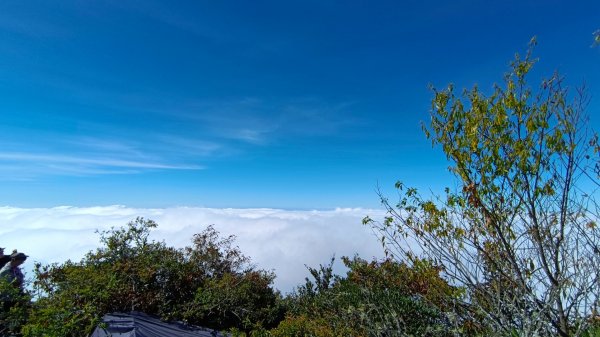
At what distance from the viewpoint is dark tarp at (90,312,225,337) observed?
26.6 ft

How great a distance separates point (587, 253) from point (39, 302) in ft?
42.3

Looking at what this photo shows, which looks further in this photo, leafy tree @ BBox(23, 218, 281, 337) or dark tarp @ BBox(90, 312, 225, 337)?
leafy tree @ BBox(23, 218, 281, 337)

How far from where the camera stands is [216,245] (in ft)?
57.2

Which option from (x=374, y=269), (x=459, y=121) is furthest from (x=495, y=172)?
(x=374, y=269)

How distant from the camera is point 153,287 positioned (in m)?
12.2

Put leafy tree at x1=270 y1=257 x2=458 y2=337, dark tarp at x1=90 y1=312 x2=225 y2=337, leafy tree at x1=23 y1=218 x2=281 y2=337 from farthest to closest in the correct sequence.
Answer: leafy tree at x1=23 y1=218 x2=281 y2=337, dark tarp at x1=90 y1=312 x2=225 y2=337, leafy tree at x1=270 y1=257 x2=458 y2=337

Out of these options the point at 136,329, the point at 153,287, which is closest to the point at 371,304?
the point at 136,329

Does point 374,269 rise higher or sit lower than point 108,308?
higher

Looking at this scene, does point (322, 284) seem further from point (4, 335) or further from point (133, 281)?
point (4, 335)

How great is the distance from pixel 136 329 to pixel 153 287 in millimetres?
4080

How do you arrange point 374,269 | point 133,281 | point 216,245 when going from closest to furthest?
point 374,269
point 133,281
point 216,245

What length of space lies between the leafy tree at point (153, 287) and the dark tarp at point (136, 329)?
0.89 metres

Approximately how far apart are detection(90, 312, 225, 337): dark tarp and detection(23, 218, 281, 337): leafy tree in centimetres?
89

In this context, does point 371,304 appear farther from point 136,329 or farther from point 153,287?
point 153,287
